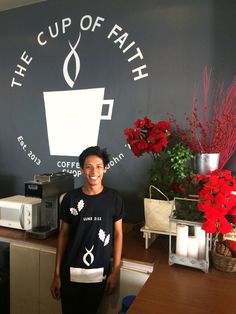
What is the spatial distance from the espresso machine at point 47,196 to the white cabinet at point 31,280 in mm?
119

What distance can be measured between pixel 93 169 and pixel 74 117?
0.93 meters

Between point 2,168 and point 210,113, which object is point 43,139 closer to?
point 2,168

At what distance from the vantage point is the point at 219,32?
65.6 inches

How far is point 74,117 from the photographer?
2.12 meters

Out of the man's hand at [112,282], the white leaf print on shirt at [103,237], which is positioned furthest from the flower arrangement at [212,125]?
the man's hand at [112,282]

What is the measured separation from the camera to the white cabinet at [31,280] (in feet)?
5.00

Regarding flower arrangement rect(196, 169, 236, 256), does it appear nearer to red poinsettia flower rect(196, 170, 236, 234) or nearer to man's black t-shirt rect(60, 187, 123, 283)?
red poinsettia flower rect(196, 170, 236, 234)

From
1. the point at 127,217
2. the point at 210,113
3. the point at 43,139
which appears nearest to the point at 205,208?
the point at 210,113

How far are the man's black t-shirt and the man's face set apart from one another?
0.09 m

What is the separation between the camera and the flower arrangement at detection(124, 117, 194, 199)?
1.39 m

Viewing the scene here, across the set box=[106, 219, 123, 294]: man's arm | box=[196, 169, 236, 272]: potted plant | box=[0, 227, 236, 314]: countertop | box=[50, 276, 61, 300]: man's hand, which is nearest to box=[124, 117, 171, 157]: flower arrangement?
box=[196, 169, 236, 272]: potted plant

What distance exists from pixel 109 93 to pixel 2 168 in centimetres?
131

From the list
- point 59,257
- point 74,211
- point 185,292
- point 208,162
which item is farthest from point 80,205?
point 208,162

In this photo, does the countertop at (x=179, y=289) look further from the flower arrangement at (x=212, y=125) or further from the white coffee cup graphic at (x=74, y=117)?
the white coffee cup graphic at (x=74, y=117)
